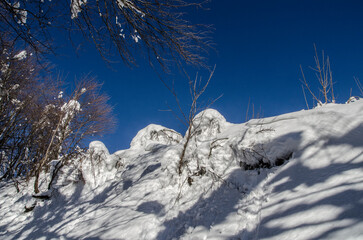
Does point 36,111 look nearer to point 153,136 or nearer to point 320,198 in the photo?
point 153,136

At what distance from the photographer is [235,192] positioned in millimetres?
3064

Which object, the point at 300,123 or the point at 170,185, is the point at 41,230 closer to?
the point at 170,185

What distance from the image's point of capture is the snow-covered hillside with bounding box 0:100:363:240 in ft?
5.45

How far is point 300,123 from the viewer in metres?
3.12

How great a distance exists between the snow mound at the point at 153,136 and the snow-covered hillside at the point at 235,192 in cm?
213

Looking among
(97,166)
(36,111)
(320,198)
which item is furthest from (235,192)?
(36,111)

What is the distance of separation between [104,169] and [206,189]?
156 inches

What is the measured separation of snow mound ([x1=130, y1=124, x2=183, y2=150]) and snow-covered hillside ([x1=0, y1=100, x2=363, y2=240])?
83.9 inches

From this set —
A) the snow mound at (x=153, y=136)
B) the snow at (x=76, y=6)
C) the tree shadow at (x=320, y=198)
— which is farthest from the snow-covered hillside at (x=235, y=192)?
the snow at (x=76, y=6)


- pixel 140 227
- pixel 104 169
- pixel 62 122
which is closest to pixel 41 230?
pixel 104 169

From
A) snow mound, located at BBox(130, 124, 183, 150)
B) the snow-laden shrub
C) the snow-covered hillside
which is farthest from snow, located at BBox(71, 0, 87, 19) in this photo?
snow mound, located at BBox(130, 124, 183, 150)

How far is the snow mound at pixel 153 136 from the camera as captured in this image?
7.66 meters

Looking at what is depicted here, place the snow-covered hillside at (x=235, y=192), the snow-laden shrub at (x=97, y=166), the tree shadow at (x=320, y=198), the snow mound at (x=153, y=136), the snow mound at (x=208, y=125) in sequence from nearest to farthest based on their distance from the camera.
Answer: the tree shadow at (x=320, y=198) < the snow-covered hillside at (x=235, y=192) < the snow mound at (x=208, y=125) < the snow-laden shrub at (x=97, y=166) < the snow mound at (x=153, y=136)

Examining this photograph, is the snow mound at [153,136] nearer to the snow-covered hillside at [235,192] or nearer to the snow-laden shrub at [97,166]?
the snow-laden shrub at [97,166]
